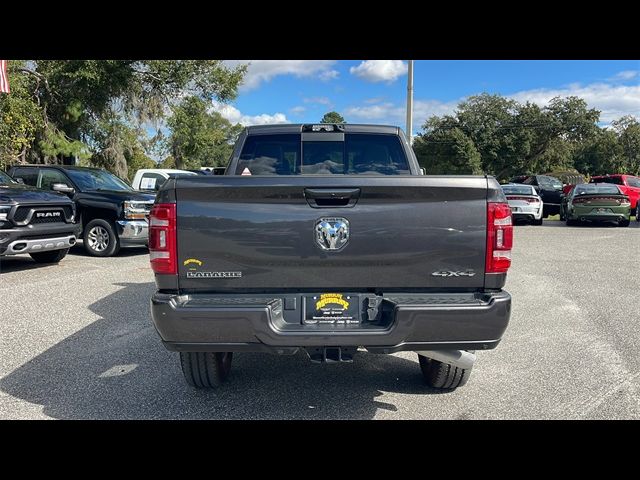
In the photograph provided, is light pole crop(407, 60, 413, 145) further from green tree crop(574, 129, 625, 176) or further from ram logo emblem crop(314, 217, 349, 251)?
green tree crop(574, 129, 625, 176)

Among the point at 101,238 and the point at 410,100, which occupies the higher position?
the point at 410,100

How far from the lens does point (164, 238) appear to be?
291 cm

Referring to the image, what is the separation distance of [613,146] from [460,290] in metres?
63.8

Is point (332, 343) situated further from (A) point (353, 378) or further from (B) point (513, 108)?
(B) point (513, 108)

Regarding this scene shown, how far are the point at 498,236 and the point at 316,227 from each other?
1.09 m

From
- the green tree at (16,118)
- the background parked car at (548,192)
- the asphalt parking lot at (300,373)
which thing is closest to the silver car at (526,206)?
the background parked car at (548,192)

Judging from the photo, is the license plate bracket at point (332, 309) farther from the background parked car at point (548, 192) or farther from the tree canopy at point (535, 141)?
the tree canopy at point (535, 141)

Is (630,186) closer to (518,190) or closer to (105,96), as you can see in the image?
(518,190)

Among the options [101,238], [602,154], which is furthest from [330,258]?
[602,154]

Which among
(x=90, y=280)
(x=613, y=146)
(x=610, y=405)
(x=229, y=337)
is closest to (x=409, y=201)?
(x=229, y=337)

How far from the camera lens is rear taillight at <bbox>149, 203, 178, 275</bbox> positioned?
9.52 ft

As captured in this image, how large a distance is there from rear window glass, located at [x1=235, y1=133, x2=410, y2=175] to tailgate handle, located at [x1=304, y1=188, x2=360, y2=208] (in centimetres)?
160

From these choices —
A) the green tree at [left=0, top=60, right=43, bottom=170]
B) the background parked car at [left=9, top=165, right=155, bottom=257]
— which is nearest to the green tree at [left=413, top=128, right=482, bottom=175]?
the green tree at [left=0, top=60, right=43, bottom=170]

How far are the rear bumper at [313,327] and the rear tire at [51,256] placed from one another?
746 centimetres
